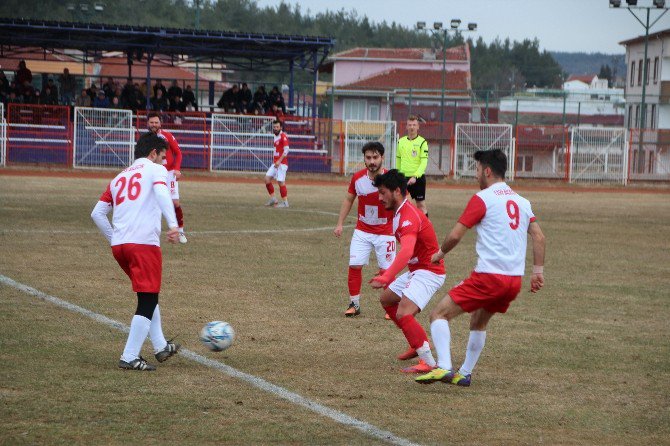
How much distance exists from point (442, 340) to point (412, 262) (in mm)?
961

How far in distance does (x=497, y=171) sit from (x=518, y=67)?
16131cm

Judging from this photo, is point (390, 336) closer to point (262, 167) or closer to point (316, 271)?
point (316, 271)

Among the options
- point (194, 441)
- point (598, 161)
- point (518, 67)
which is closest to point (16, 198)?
point (194, 441)

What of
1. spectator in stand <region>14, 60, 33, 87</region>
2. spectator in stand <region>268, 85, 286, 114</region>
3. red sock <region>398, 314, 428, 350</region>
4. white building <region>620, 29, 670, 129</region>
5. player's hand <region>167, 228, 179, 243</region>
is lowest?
red sock <region>398, 314, 428, 350</region>

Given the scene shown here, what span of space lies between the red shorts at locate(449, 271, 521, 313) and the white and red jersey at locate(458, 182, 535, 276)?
5 cm

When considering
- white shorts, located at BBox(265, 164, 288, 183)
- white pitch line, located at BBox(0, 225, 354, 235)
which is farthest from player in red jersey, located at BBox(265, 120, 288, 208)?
white pitch line, located at BBox(0, 225, 354, 235)

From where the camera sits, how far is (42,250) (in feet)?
52.2

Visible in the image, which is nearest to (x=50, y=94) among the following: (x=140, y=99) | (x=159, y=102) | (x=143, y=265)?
(x=140, y=99)

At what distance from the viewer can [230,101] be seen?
146 feet

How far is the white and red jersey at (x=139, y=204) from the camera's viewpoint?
28.1 feet

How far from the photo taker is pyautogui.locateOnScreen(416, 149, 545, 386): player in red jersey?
8.02m

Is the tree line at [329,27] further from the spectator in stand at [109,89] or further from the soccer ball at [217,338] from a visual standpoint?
the soccer ball at [217,338]

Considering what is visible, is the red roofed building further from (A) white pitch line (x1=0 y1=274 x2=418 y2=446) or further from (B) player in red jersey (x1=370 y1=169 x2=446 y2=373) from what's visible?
(B) player in red jersey (x1=370 y1=169 x2=446 y2=373)

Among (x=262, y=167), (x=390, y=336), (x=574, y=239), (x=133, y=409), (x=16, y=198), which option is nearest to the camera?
(x=133, y=409)
